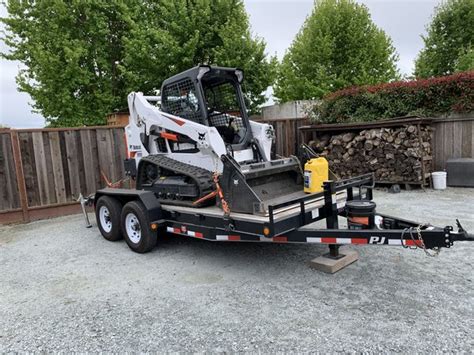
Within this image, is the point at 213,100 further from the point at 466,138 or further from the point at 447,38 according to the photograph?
the point at 447,38

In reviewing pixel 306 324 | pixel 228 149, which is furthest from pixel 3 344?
pixel 228 149

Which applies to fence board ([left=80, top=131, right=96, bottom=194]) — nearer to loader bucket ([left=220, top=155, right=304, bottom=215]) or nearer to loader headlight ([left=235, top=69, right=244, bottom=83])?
loader headlight ([left=235, top=69, right=244, bottom=83])

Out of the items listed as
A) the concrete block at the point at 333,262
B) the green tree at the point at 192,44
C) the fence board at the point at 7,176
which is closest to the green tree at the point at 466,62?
the green tree at the point at 192,44

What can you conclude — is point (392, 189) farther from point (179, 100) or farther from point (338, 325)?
point (338, 325)

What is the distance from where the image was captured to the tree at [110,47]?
13.4 m

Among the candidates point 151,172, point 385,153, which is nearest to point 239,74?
point 151,172

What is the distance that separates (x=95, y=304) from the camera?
3785mm

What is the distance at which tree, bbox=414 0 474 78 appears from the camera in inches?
794

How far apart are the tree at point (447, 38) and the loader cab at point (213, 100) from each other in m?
18.7

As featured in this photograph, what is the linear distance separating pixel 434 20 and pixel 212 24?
48.1ft

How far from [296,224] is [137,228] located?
8.54 feet

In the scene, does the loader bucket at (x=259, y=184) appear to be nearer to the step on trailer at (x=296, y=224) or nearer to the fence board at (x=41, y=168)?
the step on trailer at (x=296, y=224)

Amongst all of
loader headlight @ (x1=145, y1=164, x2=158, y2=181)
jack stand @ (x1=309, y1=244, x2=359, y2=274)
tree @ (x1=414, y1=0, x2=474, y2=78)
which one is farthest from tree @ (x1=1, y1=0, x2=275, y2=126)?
tree @ (x1=414, y1=0, x2=474, y2=78)

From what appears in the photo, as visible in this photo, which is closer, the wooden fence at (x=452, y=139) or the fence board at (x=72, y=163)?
the fence board at (x=72, y=163)
